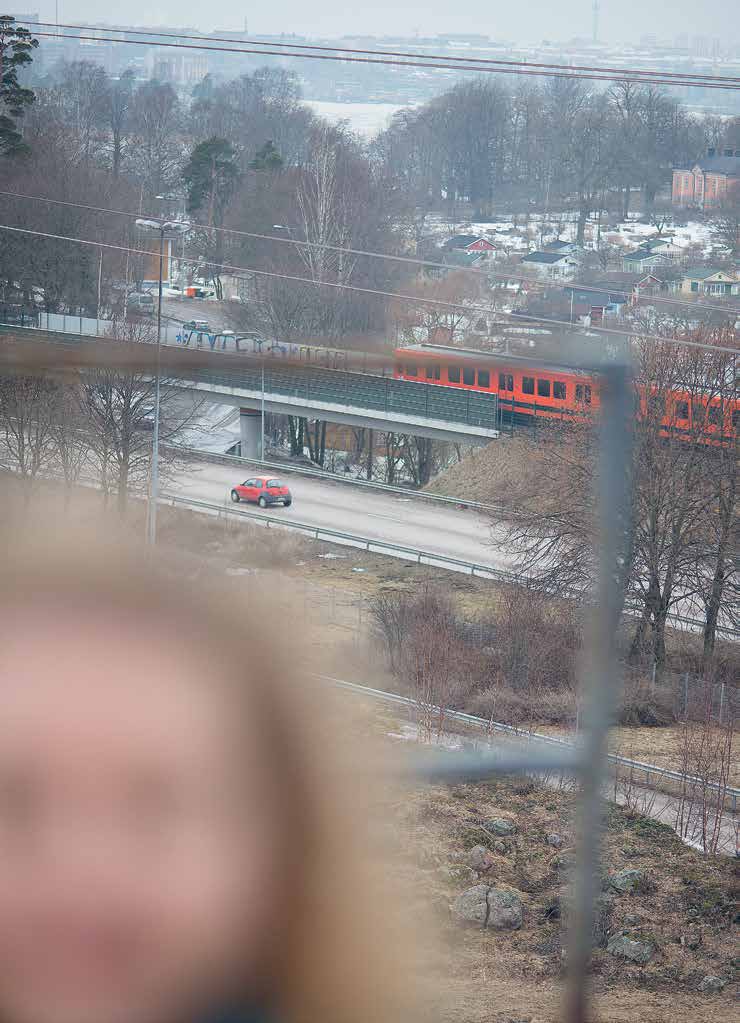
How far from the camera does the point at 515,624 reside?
5.59 metres

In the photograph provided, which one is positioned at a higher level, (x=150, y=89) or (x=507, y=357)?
(x=150, y=89)

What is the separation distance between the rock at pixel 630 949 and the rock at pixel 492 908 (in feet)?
0.90

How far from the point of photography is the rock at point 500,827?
343 centimetres

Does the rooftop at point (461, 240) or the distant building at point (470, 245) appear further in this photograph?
the rooftop at point (461, 240)

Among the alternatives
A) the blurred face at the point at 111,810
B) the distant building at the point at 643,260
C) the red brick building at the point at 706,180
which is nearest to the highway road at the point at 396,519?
the blurred face at the point at 111,810

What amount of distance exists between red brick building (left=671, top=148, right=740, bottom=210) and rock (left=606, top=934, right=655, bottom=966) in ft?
76.4

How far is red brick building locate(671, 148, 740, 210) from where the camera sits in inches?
982

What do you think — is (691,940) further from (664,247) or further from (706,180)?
(706,180)

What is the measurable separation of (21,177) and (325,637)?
56.3ft

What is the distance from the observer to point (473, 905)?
10.8 ft

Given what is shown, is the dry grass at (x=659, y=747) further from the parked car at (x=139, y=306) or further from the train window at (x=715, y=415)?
the train window at (x=715, y=415)

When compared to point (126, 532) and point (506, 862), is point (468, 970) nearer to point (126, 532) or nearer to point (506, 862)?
point (506, 862)

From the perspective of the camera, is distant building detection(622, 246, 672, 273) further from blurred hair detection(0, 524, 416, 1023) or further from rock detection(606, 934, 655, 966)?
blurred hair detection(0, 524, 416, 1023)

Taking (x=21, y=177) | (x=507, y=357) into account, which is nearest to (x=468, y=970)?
(x=507, y=357)
